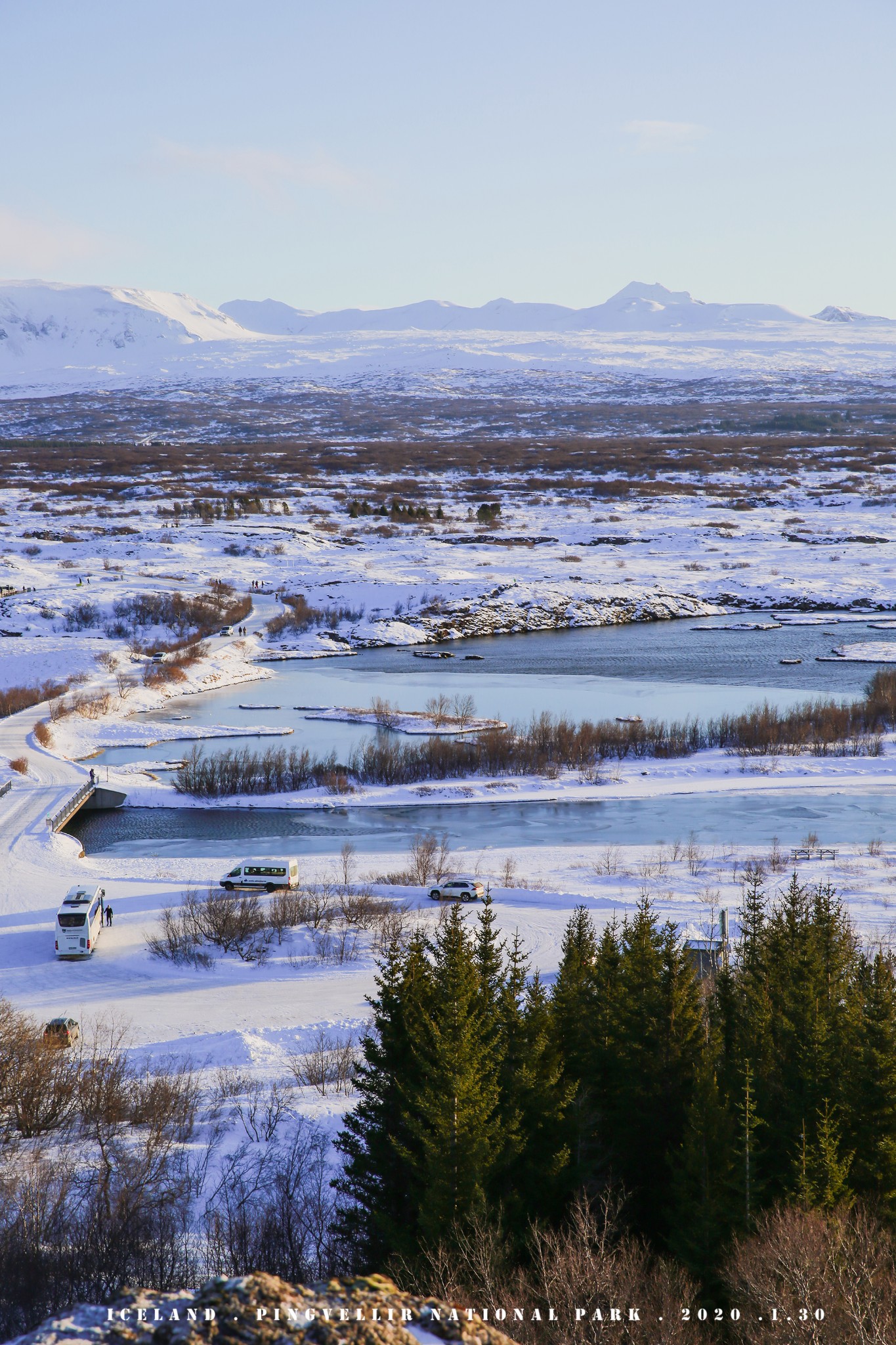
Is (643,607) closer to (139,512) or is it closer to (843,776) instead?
(843,776)

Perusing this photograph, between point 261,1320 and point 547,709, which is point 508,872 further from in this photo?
point 261,1320

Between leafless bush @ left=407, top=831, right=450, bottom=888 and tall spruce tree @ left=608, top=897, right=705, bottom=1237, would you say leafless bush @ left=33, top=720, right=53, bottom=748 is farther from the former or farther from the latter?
tall spruce tree @ left=608, top=897, right=705, bottom=1237

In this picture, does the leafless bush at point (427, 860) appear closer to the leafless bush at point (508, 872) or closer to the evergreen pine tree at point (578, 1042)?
the leafless bush at point (508, 872)

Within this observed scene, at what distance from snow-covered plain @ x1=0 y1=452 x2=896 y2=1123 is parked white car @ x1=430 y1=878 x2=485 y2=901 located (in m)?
A: 0.52

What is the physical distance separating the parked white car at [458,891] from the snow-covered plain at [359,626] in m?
0.52

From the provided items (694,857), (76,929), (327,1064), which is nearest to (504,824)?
(694,857)

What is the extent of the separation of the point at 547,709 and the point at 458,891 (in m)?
24.9

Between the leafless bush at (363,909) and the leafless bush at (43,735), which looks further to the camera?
the leafless bush at (43,735)

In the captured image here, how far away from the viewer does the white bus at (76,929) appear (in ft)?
87.0

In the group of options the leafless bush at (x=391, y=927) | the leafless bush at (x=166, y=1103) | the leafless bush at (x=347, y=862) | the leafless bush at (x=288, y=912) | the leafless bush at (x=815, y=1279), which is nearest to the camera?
the leafless bush at (x=815, y=1279)

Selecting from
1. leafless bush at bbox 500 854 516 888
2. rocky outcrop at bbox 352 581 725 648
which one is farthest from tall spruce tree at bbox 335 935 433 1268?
rocky outcrop at bbox 352 581 725 648

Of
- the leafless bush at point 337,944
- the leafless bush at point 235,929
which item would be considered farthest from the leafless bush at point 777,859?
the leafless bush at point 235,929

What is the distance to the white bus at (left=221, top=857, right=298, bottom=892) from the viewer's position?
1237 inches

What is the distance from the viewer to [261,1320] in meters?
6.82
